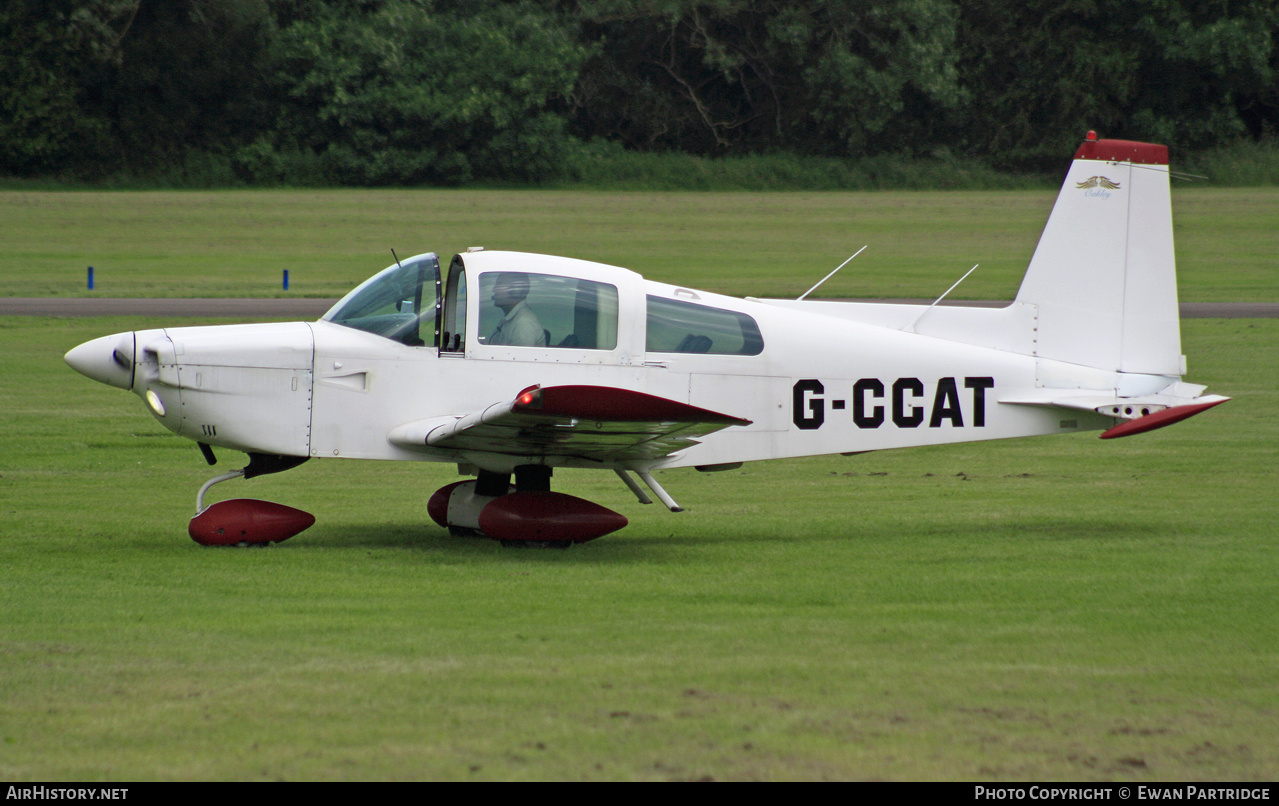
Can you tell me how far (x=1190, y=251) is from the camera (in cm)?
4075

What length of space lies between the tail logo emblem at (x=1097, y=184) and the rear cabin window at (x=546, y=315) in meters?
3.35

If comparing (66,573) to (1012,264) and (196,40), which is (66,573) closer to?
(1012,264)

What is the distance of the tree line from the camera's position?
53.9 metres

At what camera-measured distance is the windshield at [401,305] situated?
8.51m

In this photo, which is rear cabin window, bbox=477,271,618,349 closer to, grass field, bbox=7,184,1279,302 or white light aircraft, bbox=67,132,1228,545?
white light aircraft, bbox=67,132,1228,545

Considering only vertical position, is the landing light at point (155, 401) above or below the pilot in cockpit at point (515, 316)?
below

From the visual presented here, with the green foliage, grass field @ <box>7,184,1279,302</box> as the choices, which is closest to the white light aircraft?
grass field @ <box>7,184,1279,302</box>

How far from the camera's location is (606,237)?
4372cm

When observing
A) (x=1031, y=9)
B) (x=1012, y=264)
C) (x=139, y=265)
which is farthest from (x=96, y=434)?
(x=1031, y=9)

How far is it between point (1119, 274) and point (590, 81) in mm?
52411

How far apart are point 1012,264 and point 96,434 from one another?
30.1 m

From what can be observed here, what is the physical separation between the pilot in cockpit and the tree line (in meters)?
47.1

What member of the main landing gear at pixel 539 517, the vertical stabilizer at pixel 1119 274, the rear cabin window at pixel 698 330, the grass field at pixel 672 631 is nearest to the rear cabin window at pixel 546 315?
the rear cabin window at pixel 698 330

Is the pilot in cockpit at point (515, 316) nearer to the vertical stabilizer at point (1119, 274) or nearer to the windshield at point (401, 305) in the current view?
the windshield at point (401, 305)
